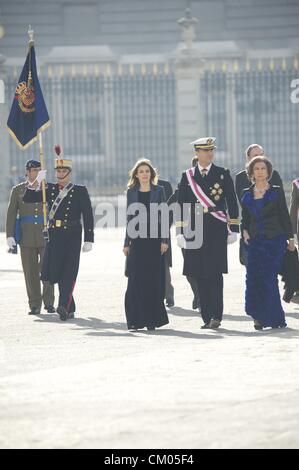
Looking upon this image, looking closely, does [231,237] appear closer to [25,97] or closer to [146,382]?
[25,97]

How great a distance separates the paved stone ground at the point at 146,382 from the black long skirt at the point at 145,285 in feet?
0.54

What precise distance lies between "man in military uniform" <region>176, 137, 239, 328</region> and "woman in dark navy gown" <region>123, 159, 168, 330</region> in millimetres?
217

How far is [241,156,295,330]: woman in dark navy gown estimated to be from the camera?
1180 cm

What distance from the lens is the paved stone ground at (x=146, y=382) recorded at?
6.98 m

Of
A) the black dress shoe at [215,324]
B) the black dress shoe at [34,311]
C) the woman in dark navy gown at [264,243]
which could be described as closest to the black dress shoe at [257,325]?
the woman in dark navy gown at [264,243]

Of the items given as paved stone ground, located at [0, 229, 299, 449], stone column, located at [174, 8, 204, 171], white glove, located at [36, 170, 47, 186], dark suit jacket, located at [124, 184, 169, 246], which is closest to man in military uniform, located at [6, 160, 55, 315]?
white glove, located at [36, 170, 47, 186]

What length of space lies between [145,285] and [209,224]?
719mm

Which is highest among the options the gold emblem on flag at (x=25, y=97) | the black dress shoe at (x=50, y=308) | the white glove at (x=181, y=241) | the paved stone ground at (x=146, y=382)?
the gold emblem on flag at (x=25, y=97)

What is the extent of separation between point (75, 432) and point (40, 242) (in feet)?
22.7

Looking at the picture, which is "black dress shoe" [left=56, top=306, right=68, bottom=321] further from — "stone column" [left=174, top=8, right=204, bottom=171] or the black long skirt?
"stone column" [left=174, top=8, right=204, bottom=171]

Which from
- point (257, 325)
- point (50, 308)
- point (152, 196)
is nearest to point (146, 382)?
point (257, 325)

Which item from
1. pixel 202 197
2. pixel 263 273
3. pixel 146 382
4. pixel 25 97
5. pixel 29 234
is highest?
pixel 25 97

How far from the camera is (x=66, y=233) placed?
13336 millimetres

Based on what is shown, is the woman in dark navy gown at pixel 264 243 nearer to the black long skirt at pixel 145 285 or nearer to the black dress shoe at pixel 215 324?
the black dress shoe at pixel 215 324
